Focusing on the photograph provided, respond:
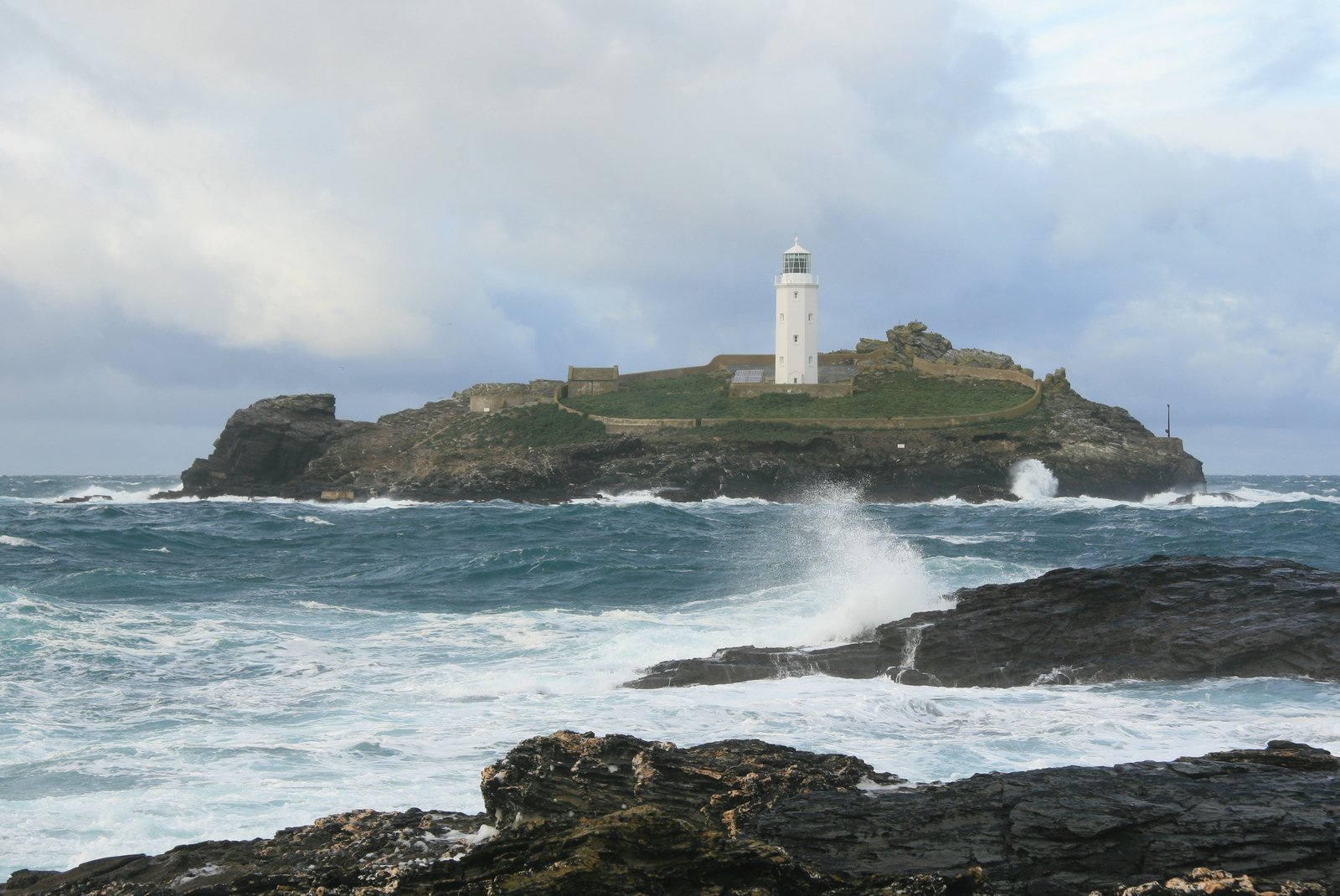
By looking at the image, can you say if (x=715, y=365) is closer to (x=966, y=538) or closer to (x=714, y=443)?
(x=714, y=443)

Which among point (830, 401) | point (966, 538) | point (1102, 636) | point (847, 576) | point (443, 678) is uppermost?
point (830, 401)

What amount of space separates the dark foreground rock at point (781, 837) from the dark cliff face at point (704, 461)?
52.6 meters

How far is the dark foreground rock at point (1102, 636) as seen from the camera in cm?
1384

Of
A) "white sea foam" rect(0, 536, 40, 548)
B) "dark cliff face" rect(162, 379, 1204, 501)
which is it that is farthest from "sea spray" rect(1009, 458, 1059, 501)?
"white sea foam" rect(0, 536, 40, 548)

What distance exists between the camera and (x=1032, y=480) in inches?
2408

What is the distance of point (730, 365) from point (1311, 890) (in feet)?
262

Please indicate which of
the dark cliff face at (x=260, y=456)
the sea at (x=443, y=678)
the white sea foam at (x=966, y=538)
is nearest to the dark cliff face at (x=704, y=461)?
the dark cliff face at (x=260, y=456)

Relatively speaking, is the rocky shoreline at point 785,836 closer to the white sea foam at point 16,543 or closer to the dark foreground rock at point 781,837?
the dark foreground rock at point 781,837

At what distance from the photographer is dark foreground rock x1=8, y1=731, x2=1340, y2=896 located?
17.0 ft

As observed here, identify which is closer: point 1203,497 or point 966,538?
point 966,538

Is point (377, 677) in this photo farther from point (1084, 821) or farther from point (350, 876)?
point (1084, 821)

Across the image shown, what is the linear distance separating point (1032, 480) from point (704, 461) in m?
16.8

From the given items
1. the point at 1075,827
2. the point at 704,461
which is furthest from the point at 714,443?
the point at 1075,827

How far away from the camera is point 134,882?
6234mm
